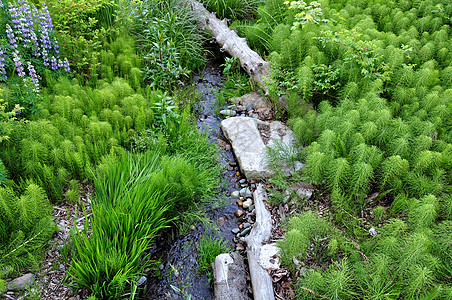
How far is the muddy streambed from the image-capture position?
302 cm

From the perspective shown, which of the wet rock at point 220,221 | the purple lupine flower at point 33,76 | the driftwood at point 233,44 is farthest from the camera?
the driftwood at point 233,44

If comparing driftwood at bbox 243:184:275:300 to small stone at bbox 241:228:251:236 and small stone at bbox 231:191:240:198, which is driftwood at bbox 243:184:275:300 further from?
small stone at bbox 231:191:240:198

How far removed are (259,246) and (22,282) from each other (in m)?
2.12

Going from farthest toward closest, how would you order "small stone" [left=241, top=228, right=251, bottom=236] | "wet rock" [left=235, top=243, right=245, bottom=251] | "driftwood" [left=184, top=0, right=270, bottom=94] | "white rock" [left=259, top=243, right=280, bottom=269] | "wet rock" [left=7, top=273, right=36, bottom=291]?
"driftwood" [left=184, top=0, right=270, bottom=94], "small stone" [left=241, top=228, right=251, bottom=236], "wet rock" [left=235, top=243, right=245, bottom=251], "white rock" [left=259, top=243, right=280, bottom=269], "wet rock" [left=7, top=273, right=36, bottom=291]

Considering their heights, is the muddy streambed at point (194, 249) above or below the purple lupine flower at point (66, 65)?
below

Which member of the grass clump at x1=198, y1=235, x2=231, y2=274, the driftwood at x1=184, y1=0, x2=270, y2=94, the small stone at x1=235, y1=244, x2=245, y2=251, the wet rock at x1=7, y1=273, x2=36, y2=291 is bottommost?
the small stone at x1=235, y1=244, x2=245, y2=251

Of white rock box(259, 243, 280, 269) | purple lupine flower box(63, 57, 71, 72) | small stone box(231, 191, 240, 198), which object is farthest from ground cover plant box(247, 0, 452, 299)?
purple lupine flower box(63, 57, 71, 72)

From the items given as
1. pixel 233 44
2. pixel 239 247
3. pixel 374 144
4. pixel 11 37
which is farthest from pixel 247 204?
pixel 11 37

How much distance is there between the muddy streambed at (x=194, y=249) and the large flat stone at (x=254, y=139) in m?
0.18

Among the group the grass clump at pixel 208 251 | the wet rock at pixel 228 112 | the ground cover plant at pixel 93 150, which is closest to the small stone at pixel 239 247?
the grass clump at pixel 208 251

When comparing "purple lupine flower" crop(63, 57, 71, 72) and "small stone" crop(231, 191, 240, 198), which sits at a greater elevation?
"purple lupine flower" crop(63, 57, 71, 72)

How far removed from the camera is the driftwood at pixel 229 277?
2771 mm

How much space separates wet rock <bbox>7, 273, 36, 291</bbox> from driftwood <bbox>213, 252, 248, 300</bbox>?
155 cm

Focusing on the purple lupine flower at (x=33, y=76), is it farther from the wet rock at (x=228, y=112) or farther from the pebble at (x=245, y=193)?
the pebble at (x=245, y=193)
